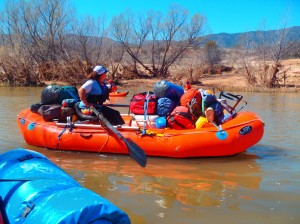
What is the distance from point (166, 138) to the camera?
18.9 ft

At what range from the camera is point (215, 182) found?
4.80m

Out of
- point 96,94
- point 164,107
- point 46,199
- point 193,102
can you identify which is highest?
point 96,94

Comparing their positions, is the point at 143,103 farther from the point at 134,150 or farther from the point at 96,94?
the point at 134,150

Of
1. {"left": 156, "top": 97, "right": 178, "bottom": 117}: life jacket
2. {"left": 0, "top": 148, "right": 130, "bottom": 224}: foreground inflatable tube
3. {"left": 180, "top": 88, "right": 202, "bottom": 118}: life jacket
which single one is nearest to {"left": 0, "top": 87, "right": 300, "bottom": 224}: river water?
{"left": 180, "top": 88, "right": 202, "bottom": 118}: life jacket

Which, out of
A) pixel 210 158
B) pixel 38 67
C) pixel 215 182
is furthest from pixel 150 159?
pixel 38 67

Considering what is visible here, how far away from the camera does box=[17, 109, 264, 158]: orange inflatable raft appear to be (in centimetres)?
564

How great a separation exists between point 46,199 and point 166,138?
11.2ft

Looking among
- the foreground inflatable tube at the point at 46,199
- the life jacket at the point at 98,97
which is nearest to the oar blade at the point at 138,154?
the life jacket at the point at 98,97

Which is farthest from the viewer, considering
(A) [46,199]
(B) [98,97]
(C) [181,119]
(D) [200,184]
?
(B) [98,97]

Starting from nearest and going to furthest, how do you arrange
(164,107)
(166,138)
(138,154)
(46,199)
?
(46,199), (138,154), (166,138), (164,107)

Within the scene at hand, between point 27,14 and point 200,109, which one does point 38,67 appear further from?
point 200,109

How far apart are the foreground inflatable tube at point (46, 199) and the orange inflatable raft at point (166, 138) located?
2.87 meters

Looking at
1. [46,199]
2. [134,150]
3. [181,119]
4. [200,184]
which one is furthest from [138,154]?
[46,199]

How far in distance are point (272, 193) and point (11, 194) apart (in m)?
2.92
